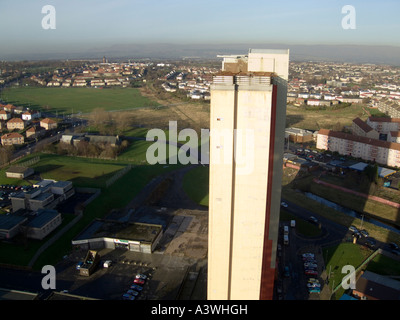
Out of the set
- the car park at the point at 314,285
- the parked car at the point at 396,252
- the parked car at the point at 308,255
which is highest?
the parked car at the point at 308,255

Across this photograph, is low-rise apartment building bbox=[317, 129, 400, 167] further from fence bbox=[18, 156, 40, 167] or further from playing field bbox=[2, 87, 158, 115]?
playing field bbox=[2, 87, 158, 115]

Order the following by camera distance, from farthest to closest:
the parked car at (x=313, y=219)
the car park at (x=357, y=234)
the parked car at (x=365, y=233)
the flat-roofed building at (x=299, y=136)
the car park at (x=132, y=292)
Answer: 1. the flat-roofed building at (x=299, y=136)
2. the parked car at (x=313, y=219)
3. the parked car at (x=365, y=233)
4. the car park at (x=357, y=234)
5. the car park at (x=132, y=292)

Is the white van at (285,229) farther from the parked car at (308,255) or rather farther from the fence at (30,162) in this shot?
the fence at (30,162)

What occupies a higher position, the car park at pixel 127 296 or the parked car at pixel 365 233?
the parked car at pixel 365 233

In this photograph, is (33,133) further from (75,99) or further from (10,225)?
(75,99)

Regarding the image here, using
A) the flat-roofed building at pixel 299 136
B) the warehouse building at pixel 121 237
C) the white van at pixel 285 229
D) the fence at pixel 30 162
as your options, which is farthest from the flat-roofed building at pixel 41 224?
the flat-roofed building at pixel 299 136

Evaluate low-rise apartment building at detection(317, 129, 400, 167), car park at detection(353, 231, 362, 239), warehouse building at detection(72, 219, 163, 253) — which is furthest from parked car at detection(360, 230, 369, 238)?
low-rise apartment building at detection(317, 129, 400, 167)

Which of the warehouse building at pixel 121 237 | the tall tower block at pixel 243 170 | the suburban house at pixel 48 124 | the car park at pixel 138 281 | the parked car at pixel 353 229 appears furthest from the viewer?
the suburban house at pixel 48 124
